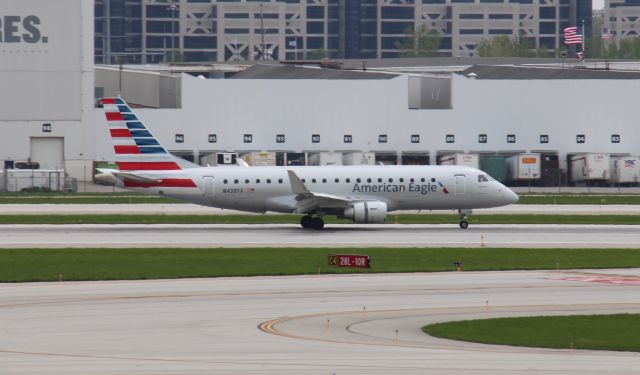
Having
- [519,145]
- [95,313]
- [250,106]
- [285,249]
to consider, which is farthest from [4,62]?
[95,313]

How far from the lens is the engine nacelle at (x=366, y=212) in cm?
6097

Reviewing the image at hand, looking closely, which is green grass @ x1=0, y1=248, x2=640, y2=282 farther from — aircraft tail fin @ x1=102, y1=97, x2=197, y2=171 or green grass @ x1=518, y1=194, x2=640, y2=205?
green grass @ x1=518, y1=194, x2=640, y2=205

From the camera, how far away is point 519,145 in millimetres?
112375

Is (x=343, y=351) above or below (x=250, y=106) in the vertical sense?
below

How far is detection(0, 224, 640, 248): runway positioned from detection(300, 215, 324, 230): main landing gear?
0.49m

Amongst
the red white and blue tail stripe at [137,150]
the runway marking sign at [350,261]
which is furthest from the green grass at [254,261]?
the red white and blue tail stripe at [137,150]

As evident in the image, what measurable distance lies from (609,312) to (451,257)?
1492 centimetres

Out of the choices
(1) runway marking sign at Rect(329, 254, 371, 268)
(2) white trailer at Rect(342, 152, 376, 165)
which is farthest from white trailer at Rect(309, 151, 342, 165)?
(1) runway marking sign at Rect(329, 254, 371, 268)

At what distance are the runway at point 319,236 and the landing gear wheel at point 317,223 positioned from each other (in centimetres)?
42

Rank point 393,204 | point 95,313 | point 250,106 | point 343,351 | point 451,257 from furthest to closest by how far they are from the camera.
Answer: point 250,106 < point 393,204 < point 451,257 < point 95,313 < point 343,351

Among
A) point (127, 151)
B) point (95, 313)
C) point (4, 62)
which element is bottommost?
point (95, 313)

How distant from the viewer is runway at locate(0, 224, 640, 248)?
55.0 meters

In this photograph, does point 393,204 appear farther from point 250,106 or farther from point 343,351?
point 250,106

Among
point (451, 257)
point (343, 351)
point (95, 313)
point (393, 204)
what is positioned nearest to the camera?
point (343, 351)
